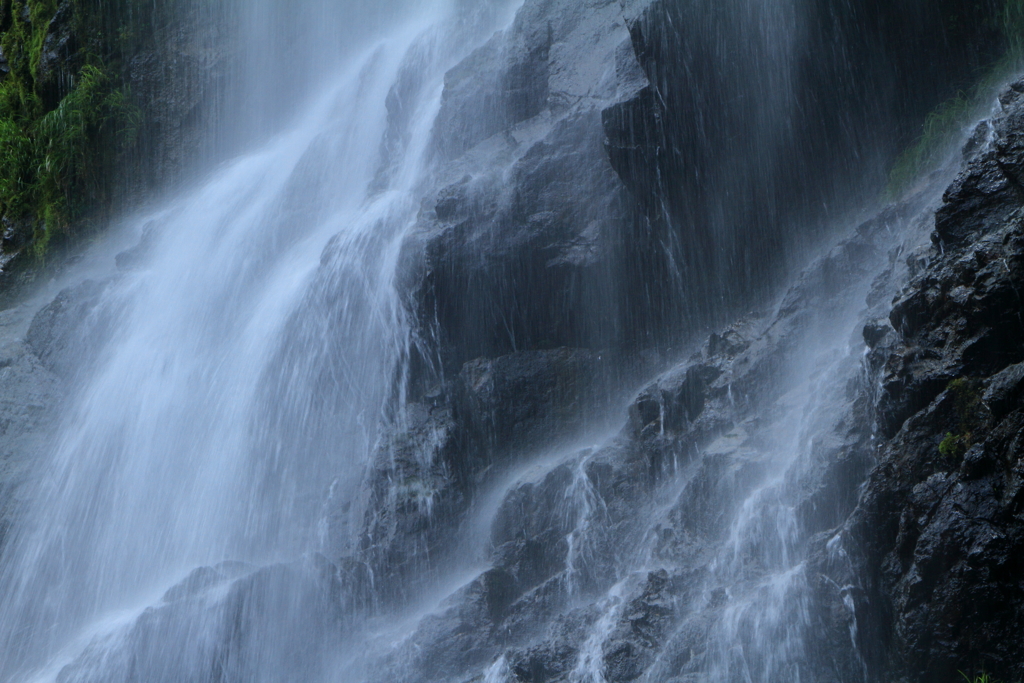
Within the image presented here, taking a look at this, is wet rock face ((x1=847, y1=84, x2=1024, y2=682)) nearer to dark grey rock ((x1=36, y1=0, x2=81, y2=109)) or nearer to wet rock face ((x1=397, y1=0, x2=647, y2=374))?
wet rock face ((x1=397, y1=0, x2=647, y2=374))

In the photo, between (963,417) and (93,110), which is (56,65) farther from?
(963,417)

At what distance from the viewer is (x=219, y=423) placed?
13.0m

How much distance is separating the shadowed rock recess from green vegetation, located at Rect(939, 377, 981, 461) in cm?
3

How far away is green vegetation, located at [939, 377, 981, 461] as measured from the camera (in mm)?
Answer: 6191

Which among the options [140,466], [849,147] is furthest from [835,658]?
[140,466]

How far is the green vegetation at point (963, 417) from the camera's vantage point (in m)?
6.19

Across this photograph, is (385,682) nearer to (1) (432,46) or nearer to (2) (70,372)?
(2) (70,372)

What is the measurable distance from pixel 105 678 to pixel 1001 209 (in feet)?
34.2

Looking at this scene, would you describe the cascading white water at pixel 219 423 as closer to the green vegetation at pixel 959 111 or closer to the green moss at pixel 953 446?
the green vegetation at pixel 959 111

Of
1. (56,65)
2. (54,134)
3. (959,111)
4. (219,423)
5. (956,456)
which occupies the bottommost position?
(956,456)

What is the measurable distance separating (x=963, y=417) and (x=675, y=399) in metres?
3.85

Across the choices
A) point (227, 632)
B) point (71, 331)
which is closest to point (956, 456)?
point (227, 632)

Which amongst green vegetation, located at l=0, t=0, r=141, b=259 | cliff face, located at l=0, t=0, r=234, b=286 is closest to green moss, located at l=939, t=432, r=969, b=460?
cliff face, located at l=0, t=0, r=234, b=286

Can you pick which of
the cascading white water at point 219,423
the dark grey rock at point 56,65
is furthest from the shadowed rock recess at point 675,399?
the dark grey rock at point 56,65
